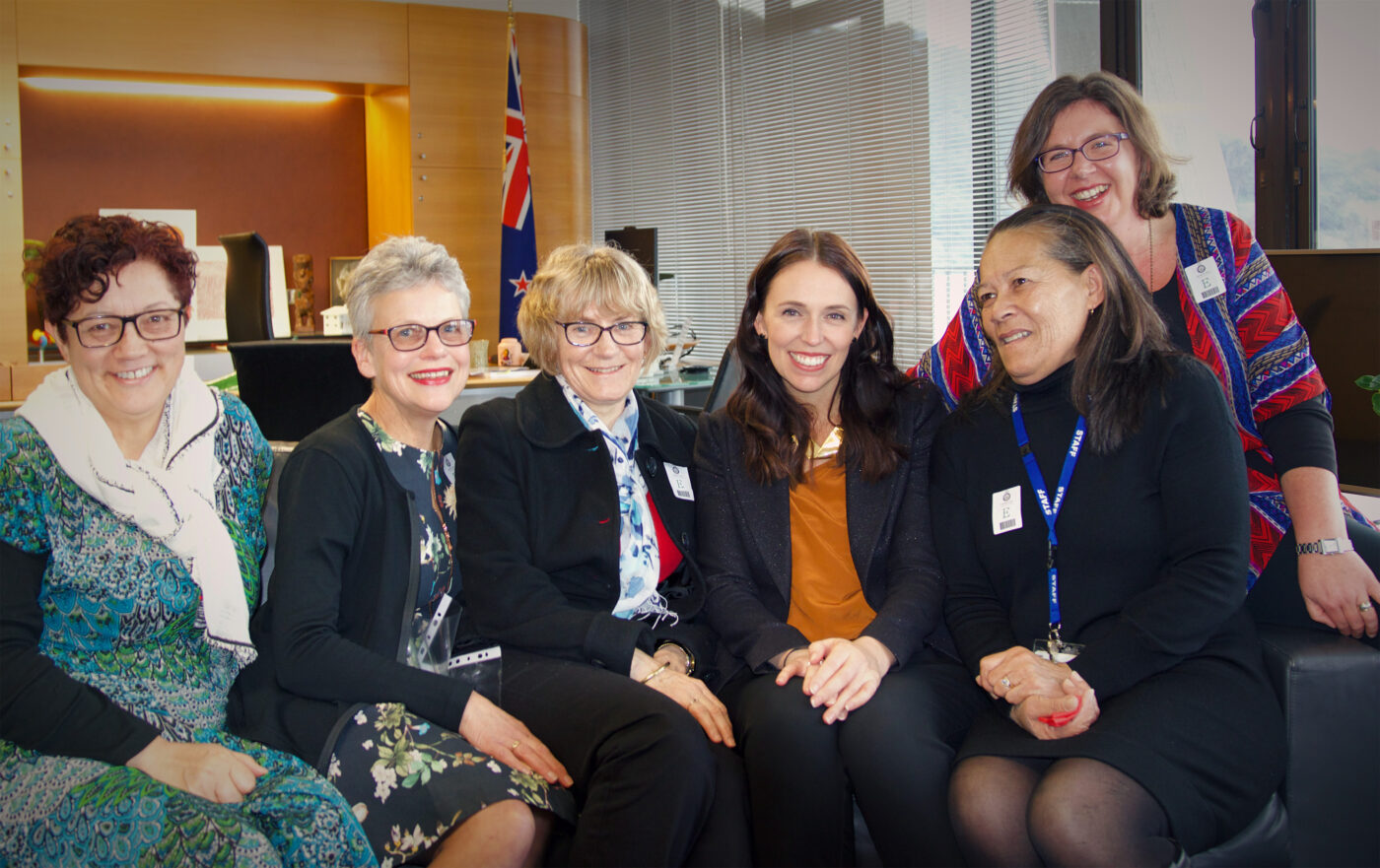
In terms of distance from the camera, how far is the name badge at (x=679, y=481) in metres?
2.10

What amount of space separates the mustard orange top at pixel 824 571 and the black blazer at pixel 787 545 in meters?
0.03

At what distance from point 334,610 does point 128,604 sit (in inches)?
12.6

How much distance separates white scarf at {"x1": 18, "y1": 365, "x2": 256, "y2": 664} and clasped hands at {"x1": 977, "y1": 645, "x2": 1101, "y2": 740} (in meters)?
1.35

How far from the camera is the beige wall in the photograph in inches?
226

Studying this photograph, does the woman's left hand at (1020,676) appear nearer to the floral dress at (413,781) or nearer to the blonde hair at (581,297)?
the floral dress at (413,781)

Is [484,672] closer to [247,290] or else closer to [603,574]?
[603,574]

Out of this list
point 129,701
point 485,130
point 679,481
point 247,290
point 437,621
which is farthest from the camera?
point 485,130

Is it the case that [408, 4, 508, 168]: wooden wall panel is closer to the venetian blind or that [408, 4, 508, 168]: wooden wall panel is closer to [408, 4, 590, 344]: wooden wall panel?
[408, 4, 590, 344]: wooden wall panel

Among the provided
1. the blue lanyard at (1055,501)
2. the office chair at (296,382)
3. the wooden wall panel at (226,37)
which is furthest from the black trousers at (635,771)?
the wooden wall panel at (226,37)

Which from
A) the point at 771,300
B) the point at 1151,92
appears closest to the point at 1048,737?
the point at 771,300

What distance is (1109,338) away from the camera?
183cm

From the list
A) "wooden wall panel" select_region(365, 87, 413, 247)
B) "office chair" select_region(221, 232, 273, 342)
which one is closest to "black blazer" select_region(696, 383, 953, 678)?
"office chair" select_region(221, 232, 273, 342)

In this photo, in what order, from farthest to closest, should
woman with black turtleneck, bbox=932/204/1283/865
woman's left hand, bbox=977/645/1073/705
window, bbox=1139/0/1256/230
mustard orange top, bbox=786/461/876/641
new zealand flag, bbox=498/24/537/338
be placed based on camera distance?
1. new zealand flag, bbox=498/24/537/338
2. window, bbox=1139/0/1256/230
3. mustard orange top, bbox=786/461/876/641
4. woman's left hand, bbox=977/645/1073/705
5. woman with black turtleneck, bbox=932/204/1283/865

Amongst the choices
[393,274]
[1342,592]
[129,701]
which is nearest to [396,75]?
[393,274]
